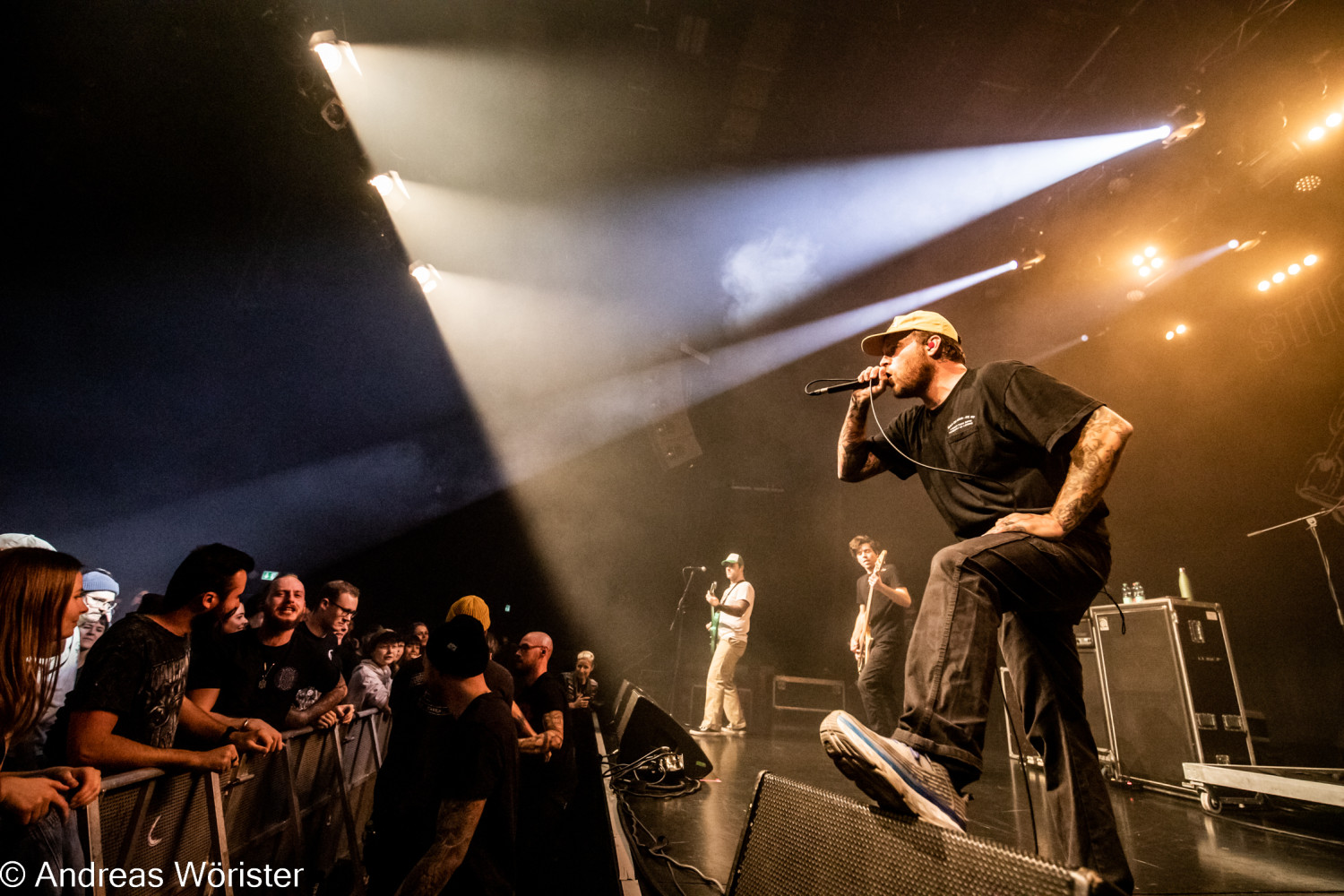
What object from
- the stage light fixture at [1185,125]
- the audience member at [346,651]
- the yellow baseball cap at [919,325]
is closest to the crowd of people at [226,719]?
the audience member at [346,651]

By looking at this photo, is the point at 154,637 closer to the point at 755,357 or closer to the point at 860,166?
the point at 860,166

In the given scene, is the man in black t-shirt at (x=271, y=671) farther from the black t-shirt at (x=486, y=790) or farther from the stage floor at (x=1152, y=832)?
the stage floor at (x=1152, y=832)

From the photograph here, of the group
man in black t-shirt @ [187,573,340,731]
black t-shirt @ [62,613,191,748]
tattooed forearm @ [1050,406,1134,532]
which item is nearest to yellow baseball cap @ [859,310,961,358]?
tattooed forearm @ [1050,406,1134,532]

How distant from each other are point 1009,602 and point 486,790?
6.57 ft

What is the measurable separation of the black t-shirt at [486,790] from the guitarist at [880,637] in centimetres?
399

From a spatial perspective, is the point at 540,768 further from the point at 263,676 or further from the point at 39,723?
the point at 39,723

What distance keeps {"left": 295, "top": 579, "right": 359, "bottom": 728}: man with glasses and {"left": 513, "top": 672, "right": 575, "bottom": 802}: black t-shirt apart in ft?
3.80

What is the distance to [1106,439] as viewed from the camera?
152 centimetres

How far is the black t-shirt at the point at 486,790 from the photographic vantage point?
2.17 metres

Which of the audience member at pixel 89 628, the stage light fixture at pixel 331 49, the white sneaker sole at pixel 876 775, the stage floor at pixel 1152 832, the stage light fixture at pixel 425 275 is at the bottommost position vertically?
the stage floor at pixel 1152 832

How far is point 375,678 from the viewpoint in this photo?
4711 mm

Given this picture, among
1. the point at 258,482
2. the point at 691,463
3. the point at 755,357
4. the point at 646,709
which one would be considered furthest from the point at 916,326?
the point at 258,482

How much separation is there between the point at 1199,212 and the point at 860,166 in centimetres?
395

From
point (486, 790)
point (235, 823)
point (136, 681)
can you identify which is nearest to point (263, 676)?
point (235, 823)
